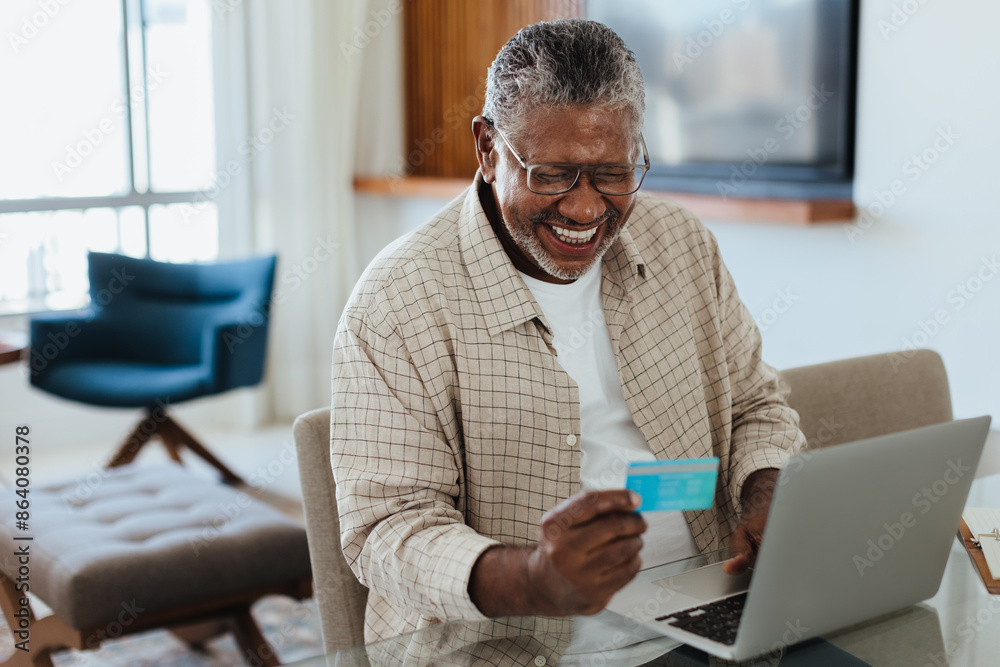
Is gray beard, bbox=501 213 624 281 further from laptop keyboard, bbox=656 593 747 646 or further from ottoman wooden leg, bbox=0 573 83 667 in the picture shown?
ottoman wooden leg, bbox=0 573 83 667

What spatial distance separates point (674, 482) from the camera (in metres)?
1.05

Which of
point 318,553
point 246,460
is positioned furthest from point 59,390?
point 318,553

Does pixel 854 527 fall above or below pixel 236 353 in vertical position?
above

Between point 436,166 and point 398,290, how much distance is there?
11.0 feet

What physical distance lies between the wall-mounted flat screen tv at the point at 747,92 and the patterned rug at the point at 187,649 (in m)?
1.83

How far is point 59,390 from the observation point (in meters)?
3.64

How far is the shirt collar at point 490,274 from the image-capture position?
147cm

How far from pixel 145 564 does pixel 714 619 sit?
138 centimetres

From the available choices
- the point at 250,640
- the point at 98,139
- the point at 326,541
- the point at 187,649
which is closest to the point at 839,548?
the point at 326,541

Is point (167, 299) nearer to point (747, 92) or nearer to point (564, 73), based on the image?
point (747, 92)

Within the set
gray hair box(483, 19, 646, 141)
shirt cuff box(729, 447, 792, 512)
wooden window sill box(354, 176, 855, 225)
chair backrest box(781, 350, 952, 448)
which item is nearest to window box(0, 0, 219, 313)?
wooden window sill box(354, 176, 855, 225)

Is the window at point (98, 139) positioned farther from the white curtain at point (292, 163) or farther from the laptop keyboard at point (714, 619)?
the laptop keyboard at point (714, 619)

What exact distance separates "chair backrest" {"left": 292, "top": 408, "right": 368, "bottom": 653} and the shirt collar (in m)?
0.30

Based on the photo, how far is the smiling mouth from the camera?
1.44m
